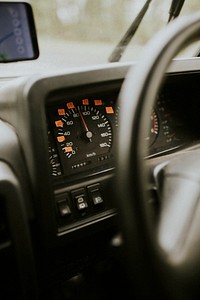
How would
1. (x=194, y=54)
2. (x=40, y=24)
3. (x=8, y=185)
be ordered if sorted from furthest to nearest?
(x=40, y=24), (x=194, y=54), (x=8, y=185)

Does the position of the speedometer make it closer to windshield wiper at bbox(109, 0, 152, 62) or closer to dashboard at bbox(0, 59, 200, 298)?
Result: dashboard at bbox(0, 59, 200, 298)

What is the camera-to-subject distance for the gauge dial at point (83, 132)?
1.11 m

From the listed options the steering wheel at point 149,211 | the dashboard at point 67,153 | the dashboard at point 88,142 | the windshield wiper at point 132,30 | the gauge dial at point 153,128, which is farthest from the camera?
the windshield wiper at point 132,30

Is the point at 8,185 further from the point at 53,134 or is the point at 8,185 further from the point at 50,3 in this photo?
the point at 50,3

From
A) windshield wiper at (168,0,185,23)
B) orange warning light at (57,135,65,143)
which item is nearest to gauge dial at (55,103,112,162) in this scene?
orange warning light at (57,135,65,143)

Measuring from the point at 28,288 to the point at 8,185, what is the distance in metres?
0.26

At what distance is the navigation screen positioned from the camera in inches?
38.2

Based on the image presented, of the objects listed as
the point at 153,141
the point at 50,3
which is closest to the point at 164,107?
the point at 153,141

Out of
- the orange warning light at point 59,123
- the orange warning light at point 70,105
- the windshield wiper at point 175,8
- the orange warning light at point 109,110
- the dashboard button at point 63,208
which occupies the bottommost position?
the dashboard button at point 63,208

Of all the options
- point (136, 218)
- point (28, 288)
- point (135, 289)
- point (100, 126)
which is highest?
point (100, 126)

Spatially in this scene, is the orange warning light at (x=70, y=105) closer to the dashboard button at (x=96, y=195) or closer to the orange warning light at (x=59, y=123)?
the orange warning light at (x=59, y=123)

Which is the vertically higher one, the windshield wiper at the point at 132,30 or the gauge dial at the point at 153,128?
the windshield wiper at the point at 132,30

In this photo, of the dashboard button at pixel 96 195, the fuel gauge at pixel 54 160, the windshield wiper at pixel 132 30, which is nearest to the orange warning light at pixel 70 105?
the fuel gauge at pixel 54 160

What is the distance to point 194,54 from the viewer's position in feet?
5.33
